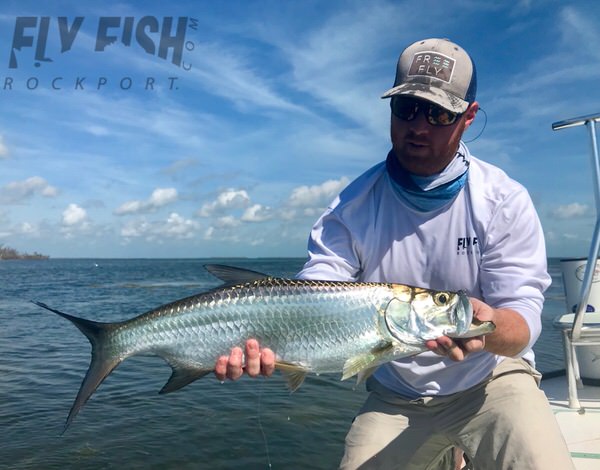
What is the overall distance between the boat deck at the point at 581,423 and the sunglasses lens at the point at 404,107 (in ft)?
10.7

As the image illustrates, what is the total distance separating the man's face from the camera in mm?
3713

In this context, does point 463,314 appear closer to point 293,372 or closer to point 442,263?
point 442,263

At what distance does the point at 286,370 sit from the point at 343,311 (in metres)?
0.56

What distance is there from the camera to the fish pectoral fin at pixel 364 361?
11.0 feet

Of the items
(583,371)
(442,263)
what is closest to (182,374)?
(442,263)

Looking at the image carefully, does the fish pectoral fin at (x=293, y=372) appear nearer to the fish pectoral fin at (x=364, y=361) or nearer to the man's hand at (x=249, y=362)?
the man's hand at (x=249, y=362)

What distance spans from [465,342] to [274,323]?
124 cm

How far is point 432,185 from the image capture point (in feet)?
12.5

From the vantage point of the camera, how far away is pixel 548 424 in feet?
11.3

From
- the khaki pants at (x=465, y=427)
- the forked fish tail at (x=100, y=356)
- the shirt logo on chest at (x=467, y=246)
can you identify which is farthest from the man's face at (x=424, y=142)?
the forked fish tail at (x=100, y=356)

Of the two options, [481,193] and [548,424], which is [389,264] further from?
[548,424]

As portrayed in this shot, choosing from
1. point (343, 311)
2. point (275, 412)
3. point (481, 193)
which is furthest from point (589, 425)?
point (275, 412)

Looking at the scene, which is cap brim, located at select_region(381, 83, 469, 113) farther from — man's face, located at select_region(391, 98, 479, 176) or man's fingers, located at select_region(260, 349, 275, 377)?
man's fingers, located at select_region(260, 349, 275, 377)

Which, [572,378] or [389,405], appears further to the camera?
[572,378]
